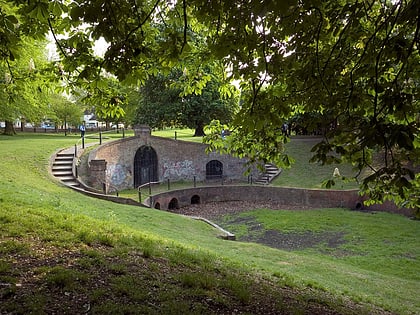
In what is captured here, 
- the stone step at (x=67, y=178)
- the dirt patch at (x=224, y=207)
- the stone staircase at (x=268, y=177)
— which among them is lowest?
the dirt patch at (x=224, y=207)

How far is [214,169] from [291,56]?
25.9 meters

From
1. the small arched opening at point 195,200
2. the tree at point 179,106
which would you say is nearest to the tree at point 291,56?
the small arched opening at point 195,200

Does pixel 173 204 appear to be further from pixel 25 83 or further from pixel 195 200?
pixel 25 83

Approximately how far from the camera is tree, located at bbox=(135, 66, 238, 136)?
1352 inches

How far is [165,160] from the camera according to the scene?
29.2 metres

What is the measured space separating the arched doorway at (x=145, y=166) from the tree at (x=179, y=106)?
7085 mm

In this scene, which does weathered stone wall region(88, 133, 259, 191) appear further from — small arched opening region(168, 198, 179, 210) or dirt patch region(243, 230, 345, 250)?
dirt patch region(243, 230, 345, 250)

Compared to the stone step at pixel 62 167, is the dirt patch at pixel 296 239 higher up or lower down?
lower down

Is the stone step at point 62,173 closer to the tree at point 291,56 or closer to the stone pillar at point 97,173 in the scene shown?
the stone pillar at point 97,173

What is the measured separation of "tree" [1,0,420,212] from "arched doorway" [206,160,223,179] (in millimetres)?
24571

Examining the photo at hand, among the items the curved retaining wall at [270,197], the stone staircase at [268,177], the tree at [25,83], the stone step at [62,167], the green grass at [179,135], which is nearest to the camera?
the tree at [25,83]

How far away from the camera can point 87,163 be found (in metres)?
21.6

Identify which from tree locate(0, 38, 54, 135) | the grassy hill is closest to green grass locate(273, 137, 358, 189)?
the grassy hill

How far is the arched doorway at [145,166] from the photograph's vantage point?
27.5m
